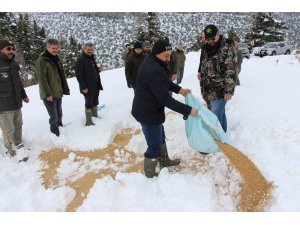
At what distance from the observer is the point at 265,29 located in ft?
113

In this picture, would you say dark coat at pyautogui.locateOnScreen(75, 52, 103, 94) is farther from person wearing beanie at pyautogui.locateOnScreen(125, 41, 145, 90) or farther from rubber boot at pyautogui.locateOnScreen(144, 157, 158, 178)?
rubber boot at pyautogui.locateOnScreen(144, 157, 158, 178)

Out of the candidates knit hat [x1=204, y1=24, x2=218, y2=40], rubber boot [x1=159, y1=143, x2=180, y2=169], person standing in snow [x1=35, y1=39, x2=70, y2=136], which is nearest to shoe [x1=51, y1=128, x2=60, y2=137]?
person standing in snow [x1=35, y1=39, x2=70, y2=136]

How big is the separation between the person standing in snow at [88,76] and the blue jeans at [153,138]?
2.55 m

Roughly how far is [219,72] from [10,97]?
135 inches

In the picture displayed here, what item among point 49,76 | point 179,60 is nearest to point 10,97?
point 49,76

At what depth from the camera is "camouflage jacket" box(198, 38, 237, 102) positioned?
165 inches

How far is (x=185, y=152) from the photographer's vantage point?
491cm

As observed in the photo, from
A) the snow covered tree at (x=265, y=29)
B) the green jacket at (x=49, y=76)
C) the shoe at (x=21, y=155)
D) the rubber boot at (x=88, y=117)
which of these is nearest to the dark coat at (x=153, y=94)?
the green jacket at (x=49, y=76)

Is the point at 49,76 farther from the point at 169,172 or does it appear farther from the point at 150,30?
the point at 150,30

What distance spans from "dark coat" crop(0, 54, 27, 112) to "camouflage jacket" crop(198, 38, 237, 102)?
122 inches

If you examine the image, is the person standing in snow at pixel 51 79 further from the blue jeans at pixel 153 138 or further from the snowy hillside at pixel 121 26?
the snowy hillside at pixel 121 26

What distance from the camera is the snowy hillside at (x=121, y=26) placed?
114000mm

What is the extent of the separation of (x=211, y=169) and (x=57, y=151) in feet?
9.13

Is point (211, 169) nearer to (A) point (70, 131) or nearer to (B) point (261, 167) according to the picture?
(B) point (261, 167)
